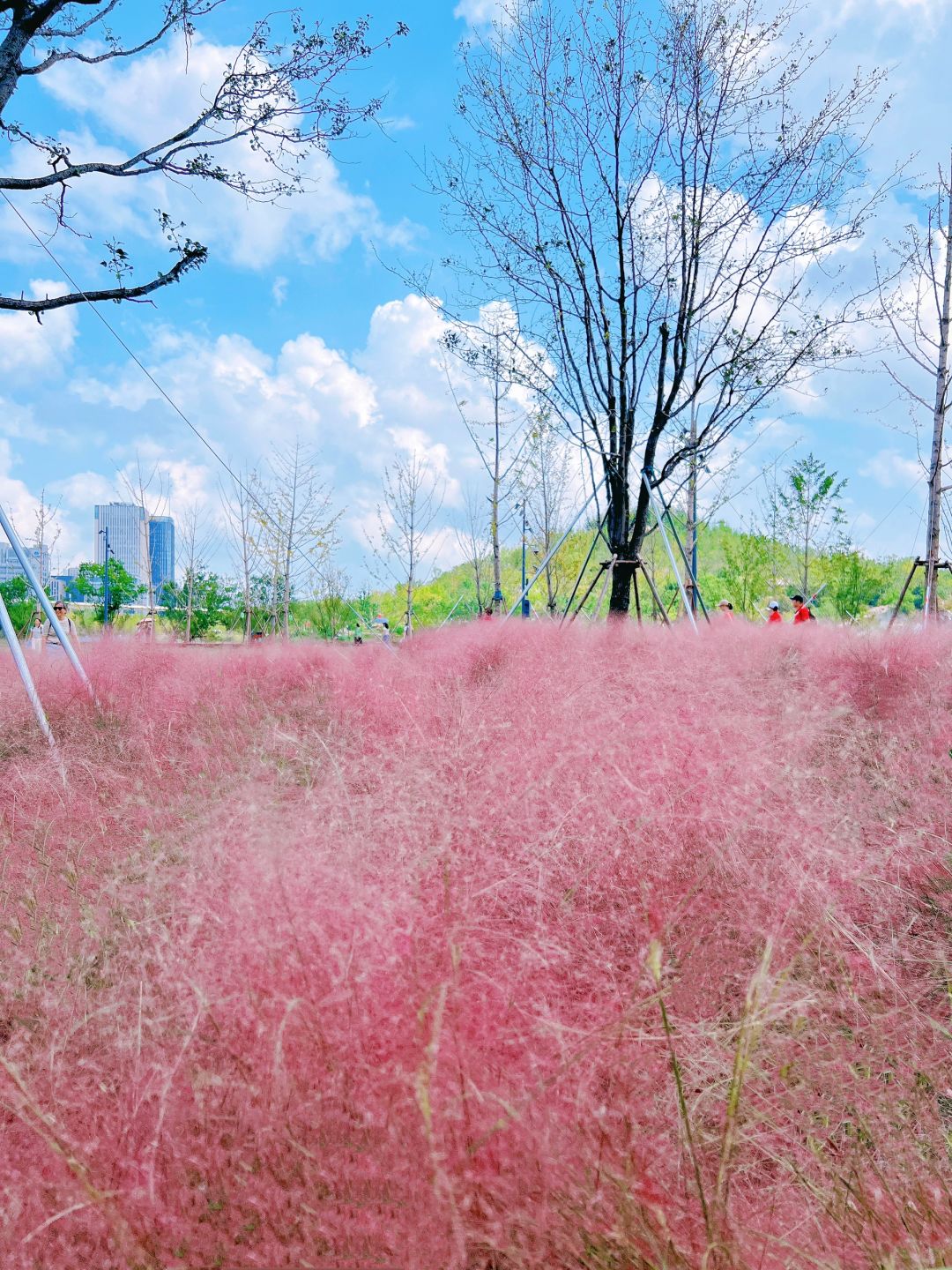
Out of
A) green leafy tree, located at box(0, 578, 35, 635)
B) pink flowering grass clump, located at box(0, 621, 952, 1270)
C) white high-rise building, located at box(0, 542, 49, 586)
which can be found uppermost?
white high-rise building, located at box(0, 542, 49, 586)

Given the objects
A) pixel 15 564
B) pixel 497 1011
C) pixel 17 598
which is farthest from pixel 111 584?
pixel 497 1011

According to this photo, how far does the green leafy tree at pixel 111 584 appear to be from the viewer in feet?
104

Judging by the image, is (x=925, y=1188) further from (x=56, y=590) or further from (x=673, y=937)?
(x=56, y=590)

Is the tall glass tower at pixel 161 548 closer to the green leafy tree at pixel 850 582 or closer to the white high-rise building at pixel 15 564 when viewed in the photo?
the white high-rise building at pixel 15 564

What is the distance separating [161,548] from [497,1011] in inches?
885

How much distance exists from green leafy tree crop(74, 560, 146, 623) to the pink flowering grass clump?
1202 inches

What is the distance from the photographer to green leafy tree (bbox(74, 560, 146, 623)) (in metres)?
31.6

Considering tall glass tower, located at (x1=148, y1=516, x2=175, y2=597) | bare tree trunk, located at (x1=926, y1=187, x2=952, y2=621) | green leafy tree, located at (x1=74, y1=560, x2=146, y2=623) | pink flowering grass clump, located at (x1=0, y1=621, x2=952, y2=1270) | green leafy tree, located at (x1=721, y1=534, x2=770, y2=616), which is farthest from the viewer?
green leafy tree, located at (x1=74, y1=560, x2=146, y2=623)

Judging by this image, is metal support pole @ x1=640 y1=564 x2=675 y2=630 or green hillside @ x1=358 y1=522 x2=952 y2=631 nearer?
metal support pole @ x1=640 y1=564 x2=675 y2=630

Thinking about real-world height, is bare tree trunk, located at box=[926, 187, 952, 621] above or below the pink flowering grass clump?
above

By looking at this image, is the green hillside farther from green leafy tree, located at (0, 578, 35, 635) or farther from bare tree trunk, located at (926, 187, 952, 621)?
green leafy tree, located at (0, 578, 35, 635)

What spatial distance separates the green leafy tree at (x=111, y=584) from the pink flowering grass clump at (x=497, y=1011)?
3052cm

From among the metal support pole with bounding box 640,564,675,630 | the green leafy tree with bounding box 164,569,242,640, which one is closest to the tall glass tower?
the green leafy tree with bounding box 164,569,242,640

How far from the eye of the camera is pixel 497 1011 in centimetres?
131
